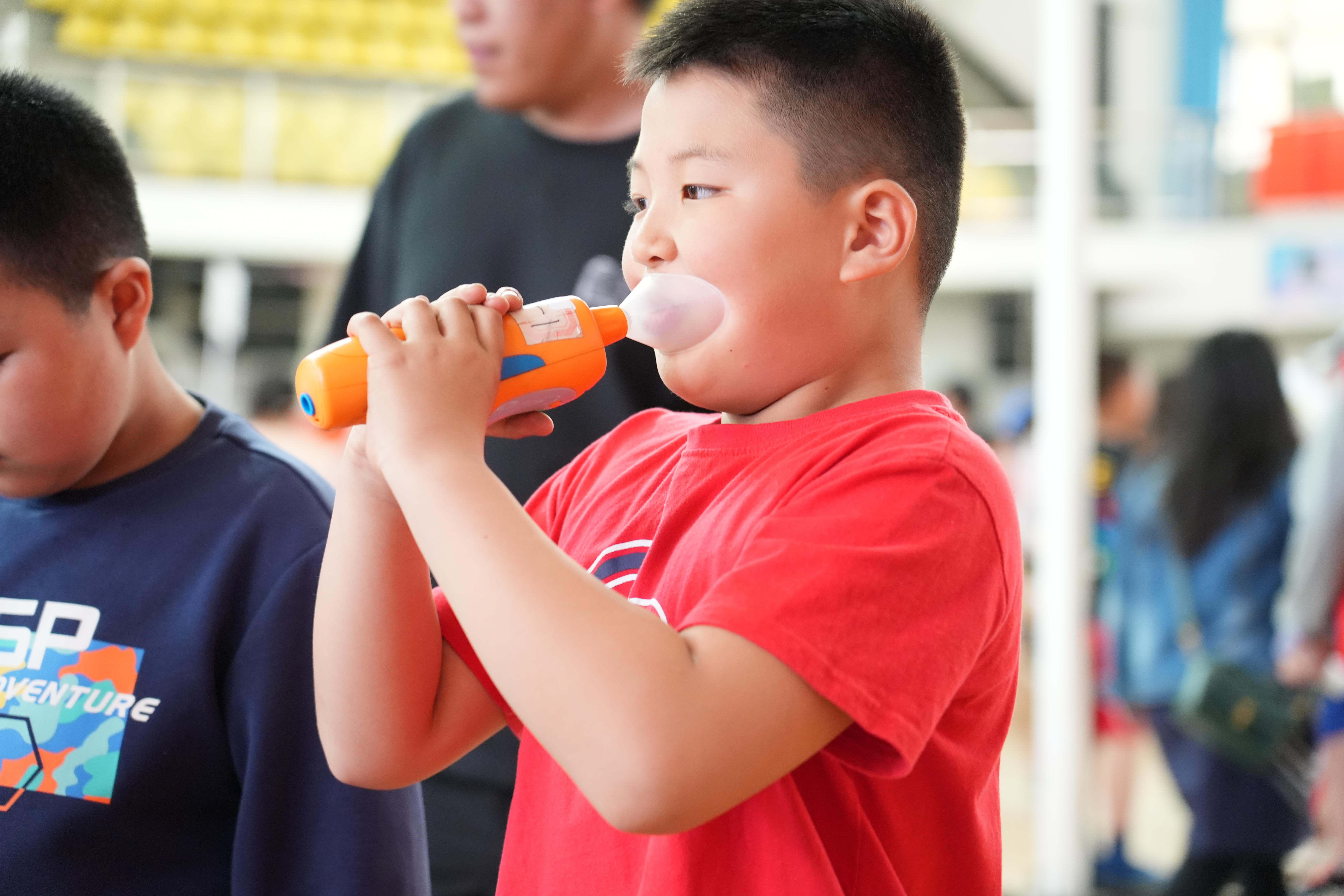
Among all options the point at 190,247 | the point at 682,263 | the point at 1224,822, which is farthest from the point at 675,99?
the point at 190,247

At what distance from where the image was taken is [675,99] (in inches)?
30.7

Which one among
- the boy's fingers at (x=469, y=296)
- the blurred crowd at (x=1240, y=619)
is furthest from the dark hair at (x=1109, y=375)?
the boy's fingers at (x=469, y=296)

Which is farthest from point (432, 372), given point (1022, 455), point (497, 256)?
point (1022, 455)

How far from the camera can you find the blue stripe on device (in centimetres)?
74

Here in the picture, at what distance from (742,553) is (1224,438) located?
279 cm

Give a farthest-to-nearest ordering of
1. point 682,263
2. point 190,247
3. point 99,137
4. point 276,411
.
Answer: point 190,247, point 276,411, point 99,137, point 682,263

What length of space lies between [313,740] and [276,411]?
169 inches

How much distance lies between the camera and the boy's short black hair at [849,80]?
77cm

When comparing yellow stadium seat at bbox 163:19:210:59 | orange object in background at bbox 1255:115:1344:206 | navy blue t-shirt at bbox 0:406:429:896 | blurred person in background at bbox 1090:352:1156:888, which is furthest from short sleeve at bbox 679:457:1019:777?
yellow stadium seat at bbox 163:19:210:59

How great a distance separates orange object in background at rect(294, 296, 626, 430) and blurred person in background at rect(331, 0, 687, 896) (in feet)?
1.55

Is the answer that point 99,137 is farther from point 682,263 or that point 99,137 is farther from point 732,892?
point 732,892

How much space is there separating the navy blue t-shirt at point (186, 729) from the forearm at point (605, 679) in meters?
0.35

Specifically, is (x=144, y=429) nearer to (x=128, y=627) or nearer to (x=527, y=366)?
(x=128, y=627)

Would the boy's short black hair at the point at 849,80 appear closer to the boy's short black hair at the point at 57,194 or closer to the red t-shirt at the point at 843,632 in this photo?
the red t-shirt at the point at 843,632
